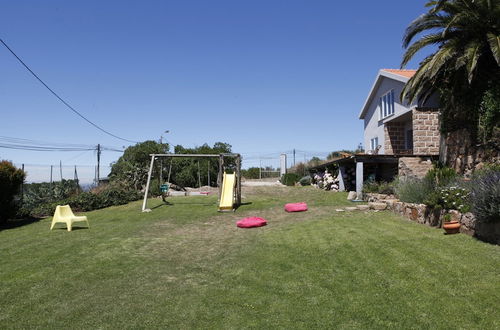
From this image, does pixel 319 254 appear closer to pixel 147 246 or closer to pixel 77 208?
pixel 147 246

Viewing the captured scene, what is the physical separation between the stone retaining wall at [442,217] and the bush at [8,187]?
14.3 meters

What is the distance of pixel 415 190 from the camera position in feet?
38.8

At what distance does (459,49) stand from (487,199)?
8.07m

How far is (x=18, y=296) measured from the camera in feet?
18.7

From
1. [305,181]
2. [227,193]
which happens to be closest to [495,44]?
[227,193]

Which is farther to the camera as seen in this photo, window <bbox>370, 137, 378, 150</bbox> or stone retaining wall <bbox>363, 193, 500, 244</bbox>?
window <bbox>370, 137, 378, 150</bbox>

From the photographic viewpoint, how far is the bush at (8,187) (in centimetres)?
1464

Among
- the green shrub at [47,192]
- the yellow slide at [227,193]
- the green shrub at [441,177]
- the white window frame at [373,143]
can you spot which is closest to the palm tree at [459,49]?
the green shrub at [441,177]

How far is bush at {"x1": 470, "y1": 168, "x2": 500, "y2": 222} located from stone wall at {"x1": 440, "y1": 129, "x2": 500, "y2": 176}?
5.00m

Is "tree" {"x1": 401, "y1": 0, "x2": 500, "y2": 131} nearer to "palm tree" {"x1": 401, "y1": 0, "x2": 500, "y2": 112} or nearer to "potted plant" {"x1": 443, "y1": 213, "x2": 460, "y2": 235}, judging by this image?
"palm tree" {"x1": 401, "y1": 0, "x2": 500, "y2": 112}

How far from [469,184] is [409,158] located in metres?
7.70

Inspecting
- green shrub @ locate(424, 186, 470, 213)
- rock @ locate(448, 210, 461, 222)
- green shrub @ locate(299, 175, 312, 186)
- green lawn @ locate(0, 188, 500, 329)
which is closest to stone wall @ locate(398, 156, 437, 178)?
green lawn @ locate(0, 188, 500, 329)

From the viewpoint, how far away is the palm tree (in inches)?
495

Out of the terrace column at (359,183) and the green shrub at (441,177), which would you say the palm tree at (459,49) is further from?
the terrace column at (359,183)
